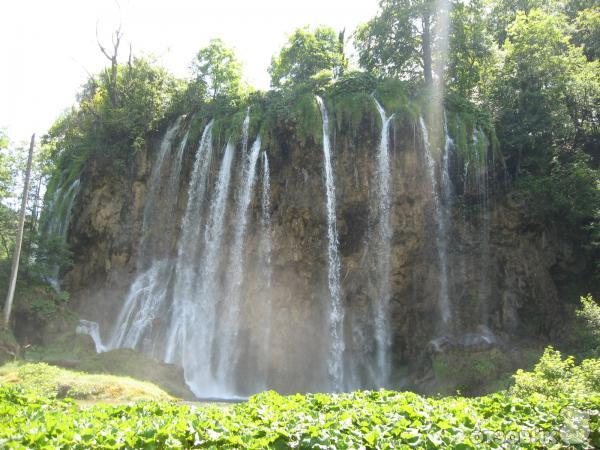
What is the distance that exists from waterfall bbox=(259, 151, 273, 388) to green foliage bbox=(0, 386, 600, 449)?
15242mm

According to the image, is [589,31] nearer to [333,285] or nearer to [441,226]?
[441,226]

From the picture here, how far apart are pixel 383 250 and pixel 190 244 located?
9.23 m

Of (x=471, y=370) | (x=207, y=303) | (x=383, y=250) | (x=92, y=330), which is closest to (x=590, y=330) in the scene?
(x=471, y=370)

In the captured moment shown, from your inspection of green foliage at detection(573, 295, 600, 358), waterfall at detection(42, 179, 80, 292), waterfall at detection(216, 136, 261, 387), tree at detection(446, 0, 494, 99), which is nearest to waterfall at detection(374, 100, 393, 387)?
waterfall at detection(216, 136, 261, 387)

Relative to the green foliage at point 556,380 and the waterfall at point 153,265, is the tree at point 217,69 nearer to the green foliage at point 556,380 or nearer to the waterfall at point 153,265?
the waterfall at point 153,265

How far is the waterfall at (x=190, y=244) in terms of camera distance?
22.2 m

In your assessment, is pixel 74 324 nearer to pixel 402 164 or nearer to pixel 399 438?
pixel 402 164

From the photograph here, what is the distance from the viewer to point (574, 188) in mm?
21375

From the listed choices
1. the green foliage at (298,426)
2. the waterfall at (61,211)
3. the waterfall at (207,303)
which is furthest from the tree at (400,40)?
the green foliage at (298,426)

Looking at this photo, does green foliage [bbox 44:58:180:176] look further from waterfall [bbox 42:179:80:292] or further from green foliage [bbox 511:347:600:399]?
green foliage [bbox 511:347:600:399]

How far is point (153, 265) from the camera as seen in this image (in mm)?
25094

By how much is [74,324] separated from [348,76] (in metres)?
17.6

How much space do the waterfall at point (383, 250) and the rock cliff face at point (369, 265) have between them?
0.77 ft

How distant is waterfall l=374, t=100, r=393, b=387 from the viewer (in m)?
21.2
